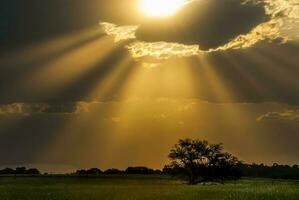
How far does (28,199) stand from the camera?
3400cm

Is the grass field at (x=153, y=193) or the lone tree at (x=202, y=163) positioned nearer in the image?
the grass field at (x=153, y=193)

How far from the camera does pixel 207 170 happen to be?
110m

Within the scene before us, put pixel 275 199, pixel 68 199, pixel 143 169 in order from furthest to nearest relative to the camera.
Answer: pixel 143 169 → pixel 68 199 → pixel 275 199

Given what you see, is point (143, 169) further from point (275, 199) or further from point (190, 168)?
point (275, 199)

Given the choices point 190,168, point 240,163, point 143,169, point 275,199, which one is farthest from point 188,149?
point 275,199

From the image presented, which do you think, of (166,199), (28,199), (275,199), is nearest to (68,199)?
(28,199)

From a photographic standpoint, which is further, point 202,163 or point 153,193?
point 202,163

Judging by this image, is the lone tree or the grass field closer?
the grass field

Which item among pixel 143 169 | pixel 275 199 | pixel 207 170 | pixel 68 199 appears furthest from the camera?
pixel 143 169

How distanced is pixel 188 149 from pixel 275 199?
7975 centimetres

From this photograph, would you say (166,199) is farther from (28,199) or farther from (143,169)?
(143,169)

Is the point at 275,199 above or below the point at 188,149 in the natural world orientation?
below

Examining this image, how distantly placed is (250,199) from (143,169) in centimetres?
14730

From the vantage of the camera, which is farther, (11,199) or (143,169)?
(143,169)
